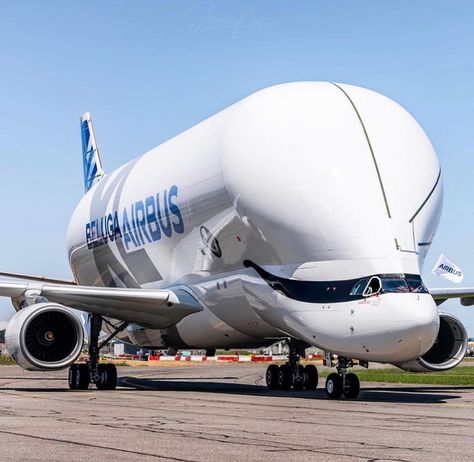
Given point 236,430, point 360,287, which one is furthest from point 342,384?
point 236,430

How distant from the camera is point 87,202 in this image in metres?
30.0

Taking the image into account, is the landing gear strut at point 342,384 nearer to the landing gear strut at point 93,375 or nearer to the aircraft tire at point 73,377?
the landing gear strut at point 93,375

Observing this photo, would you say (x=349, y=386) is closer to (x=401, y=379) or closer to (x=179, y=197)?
(x=179, y=197)

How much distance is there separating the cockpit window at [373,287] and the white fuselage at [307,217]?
0.34 feet

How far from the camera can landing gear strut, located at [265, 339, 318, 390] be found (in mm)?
22969

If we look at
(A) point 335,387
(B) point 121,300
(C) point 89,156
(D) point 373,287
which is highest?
(C) point 89,156

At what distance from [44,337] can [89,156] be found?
1468cm

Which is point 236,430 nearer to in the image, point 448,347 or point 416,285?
point 416,285

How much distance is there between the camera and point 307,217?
55.8ft

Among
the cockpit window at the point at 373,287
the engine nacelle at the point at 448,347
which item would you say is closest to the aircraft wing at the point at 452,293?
the engine nacelle at the point at 448,347

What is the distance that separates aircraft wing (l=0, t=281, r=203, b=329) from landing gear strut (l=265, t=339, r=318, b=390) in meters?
2.67

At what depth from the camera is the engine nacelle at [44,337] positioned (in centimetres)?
2070

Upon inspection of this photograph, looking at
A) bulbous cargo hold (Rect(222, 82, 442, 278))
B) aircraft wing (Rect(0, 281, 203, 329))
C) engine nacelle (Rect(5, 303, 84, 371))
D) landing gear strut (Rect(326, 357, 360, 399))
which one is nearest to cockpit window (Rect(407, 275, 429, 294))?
bulbous cargo hold (Rect(222, 82, 442, 278))

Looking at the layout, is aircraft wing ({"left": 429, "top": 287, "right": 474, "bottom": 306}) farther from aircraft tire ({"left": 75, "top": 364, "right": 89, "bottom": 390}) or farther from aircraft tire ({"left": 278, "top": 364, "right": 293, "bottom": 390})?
aircraft tire ({"left": 75, "top": 364, "right": 89, "bottom": 390})
